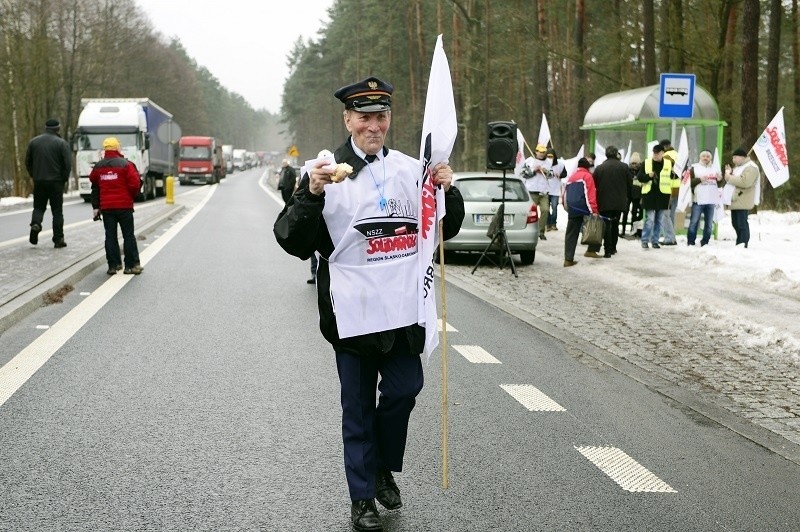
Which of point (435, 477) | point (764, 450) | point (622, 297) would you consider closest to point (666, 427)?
point (764, 450)

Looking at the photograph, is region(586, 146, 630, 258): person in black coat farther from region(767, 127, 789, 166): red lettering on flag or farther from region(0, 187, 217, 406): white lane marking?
region(0, 187, 217, 406): white lane marking


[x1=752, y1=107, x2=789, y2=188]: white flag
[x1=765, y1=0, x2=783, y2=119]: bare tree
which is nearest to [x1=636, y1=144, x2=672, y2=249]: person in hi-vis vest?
[x1=752, y1=107, x2=789, y2=188]: white flag

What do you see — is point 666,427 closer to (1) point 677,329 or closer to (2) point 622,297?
(1) point 677,329

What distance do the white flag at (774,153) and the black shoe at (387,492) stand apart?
16.0 metres

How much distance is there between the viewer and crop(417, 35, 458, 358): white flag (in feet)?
15.0

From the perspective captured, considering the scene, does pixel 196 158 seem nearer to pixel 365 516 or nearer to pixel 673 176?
pixel 673 176

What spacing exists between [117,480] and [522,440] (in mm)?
2268

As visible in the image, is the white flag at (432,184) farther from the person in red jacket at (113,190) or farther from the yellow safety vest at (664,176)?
the yellow safety vest at (664,176)

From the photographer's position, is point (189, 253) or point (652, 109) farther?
point (652, 109)

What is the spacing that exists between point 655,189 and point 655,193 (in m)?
0.08

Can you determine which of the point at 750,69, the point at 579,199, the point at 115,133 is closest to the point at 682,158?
the point at 579,199

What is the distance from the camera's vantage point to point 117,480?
5.08 m

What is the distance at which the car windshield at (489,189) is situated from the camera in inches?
677

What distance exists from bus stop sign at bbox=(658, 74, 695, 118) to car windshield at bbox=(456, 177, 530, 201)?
12.6ft
